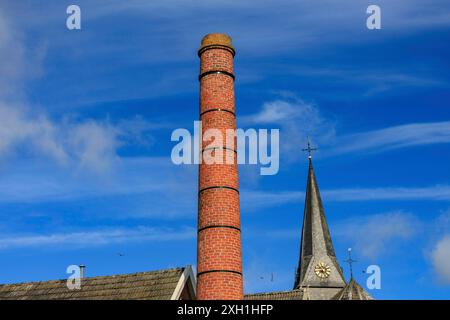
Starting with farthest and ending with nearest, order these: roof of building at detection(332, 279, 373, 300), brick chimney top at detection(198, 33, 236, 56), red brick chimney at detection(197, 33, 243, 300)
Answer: roof of building at detection(332, 279, 373, 300), brick chimney top at detection(198, 33, 236, 56), red brick chimney at detection(197, 33, 243, 300)

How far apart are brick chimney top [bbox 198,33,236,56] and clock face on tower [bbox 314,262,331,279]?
34.9 m

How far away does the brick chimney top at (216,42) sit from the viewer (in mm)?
16087

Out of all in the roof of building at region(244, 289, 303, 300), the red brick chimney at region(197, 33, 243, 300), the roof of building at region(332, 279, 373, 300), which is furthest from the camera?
the roof of building at region(332, 279, 373, 300)

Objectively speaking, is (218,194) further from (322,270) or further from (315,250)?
(315,250)

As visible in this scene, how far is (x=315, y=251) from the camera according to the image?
1957 inches

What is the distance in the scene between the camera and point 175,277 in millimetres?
14969

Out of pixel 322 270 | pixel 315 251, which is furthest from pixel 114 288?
pixel 315 251

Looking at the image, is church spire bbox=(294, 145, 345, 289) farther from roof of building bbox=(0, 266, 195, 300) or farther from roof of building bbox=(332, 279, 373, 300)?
roof of building bbox=(0, 266, 195, 300)

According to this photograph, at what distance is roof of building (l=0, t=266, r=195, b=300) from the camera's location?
1479 cm

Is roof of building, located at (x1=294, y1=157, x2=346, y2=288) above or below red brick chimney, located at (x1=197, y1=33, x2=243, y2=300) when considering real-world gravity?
above

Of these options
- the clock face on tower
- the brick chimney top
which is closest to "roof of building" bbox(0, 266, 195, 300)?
the brick chimney top

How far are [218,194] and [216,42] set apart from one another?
4166 millimetres
